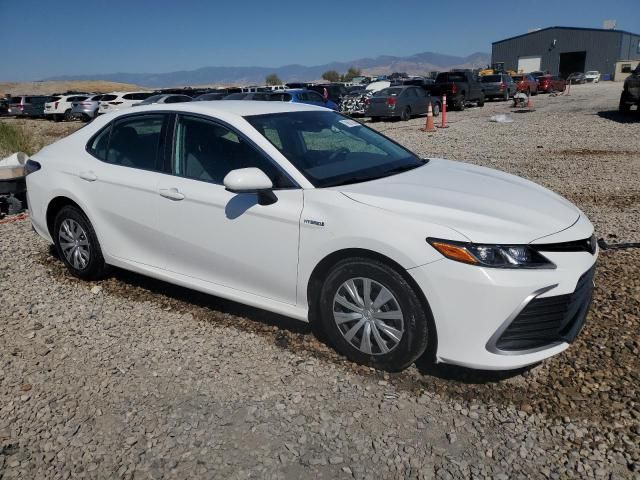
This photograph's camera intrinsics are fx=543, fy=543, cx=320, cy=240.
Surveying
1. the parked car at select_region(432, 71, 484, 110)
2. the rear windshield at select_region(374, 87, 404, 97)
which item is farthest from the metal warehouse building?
the rear windshield at select_region(374, 87, 404, 97)

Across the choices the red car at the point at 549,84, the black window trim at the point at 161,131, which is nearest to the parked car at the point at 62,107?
the black window trim at the point at 161,131

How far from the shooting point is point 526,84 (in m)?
36.9

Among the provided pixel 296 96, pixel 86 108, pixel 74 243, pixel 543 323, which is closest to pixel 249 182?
pixel 543 323

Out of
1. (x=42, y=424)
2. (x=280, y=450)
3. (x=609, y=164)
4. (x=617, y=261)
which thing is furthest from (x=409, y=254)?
(x=609, y=164)

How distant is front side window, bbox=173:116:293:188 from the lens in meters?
3.68

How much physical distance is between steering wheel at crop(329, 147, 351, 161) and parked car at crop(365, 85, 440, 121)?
56.9ft

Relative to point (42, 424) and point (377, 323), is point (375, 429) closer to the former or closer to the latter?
point (377, 323)

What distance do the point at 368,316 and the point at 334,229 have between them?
1.84 ft

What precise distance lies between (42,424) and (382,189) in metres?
2.37

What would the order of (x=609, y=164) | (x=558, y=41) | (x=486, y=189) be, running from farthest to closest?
1. (x=558, y=41)
2. (x=609, y=164)
3. (x=486, y=189)

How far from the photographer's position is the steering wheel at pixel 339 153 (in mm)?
3905

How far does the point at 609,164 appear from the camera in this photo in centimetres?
1018

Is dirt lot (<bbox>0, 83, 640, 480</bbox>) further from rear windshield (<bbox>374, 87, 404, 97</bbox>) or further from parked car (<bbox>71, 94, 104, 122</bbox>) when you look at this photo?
parked car (<bbox>71, 94, 104, 122</bbox>)

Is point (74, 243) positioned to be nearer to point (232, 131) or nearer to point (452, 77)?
point (232, 131)
